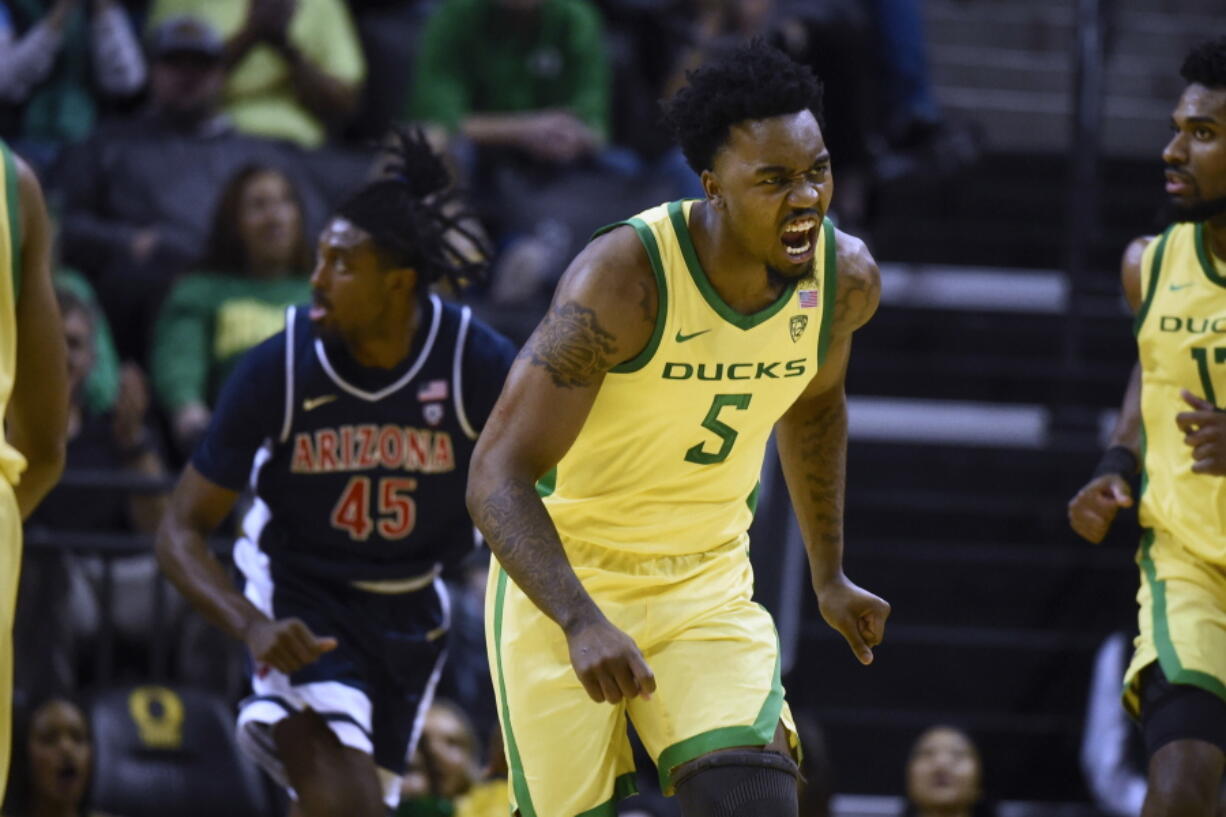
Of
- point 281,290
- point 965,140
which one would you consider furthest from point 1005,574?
point 281,290

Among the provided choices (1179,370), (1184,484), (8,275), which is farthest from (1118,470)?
(8,275)

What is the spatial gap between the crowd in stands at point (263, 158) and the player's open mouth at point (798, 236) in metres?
3.25

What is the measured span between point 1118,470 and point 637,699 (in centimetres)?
156

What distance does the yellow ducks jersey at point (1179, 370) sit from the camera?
4836 millimetres

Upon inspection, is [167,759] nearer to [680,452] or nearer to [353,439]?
[353,439]

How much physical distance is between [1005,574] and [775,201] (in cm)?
465

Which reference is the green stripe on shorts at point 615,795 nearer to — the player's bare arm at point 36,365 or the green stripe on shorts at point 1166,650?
the player's bare arm at point 36,365

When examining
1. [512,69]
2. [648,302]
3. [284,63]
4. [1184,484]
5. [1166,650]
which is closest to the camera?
[648,302]

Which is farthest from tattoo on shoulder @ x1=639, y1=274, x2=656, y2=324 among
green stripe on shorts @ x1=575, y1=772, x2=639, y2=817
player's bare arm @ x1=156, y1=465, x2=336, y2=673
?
player's bare arm @ x1=156, y1=465, x2=336, y2=673

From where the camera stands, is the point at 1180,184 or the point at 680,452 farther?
the point at 1180,184

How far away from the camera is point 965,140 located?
9.26 metres

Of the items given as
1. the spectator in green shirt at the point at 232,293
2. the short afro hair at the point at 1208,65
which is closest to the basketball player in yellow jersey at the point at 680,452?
the short afro hair at the point at 1208,65

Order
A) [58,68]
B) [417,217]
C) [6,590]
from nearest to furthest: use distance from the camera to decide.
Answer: [6,590] → [417,217] → [58,68]

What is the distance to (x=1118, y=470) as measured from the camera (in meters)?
5.04
